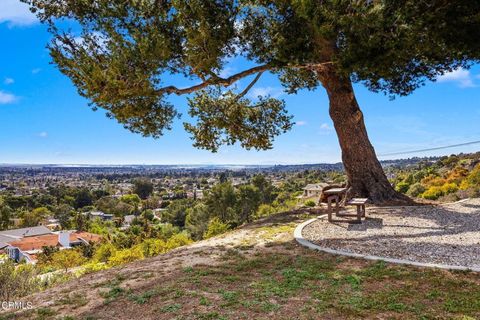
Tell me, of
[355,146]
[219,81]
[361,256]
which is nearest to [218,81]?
[219,81]

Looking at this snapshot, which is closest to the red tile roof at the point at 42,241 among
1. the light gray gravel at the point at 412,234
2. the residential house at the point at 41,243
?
the residential house at the point at 41,243

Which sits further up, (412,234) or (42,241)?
(412,234)

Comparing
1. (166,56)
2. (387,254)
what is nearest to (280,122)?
(166,56)

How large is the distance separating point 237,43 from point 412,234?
691cm

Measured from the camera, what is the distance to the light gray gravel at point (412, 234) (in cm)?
545

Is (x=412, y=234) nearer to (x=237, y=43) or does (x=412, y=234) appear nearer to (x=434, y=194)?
(x=237, y=43)

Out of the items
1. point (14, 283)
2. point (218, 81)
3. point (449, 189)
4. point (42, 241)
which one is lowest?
point (42, 241)

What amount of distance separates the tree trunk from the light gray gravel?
0.95 m

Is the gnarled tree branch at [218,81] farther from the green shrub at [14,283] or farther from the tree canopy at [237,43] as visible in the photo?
the green shrub at [14,283]

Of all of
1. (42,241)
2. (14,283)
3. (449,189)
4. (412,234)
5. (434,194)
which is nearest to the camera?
(14,283)

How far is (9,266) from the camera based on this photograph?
6473 mm

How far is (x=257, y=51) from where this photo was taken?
10.2 metres

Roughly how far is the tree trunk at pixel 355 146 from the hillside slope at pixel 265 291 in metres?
5.33

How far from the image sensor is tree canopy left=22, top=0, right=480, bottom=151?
287 inches
